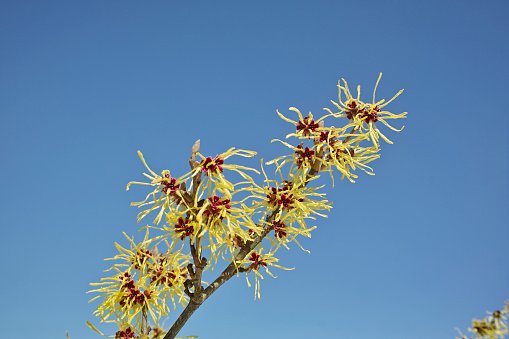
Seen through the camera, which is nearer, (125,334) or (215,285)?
(215,285)

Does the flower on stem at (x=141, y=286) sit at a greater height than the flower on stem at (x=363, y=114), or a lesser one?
lesser

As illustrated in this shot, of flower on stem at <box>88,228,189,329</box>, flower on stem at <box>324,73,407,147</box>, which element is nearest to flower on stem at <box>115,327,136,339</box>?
flower on stem at <box>88,228,189,329</box>

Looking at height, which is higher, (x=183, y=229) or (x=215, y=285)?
(x=183, y=229)

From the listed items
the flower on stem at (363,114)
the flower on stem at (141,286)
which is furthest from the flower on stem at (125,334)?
the flower on stem at (363,114)

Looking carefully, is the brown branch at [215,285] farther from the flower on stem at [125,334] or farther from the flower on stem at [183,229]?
the flower on stem at [125,334]

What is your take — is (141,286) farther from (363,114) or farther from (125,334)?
(363,114)

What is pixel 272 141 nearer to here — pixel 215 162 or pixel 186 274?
pixel 215 162

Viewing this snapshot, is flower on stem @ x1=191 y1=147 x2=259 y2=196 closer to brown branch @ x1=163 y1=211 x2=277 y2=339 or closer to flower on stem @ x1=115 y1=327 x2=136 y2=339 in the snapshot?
brown branch @ x1=163 y1=211 x2=277 y2=339

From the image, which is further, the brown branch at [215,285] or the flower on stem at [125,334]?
the flower on stem at [125,334]

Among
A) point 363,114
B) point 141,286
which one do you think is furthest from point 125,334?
point 363,114

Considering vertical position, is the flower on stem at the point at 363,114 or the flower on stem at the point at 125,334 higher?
the flower on stem at the point at 363,114

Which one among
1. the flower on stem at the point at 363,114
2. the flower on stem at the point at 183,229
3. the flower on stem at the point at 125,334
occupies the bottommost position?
the flower on stem at the point at 125,334

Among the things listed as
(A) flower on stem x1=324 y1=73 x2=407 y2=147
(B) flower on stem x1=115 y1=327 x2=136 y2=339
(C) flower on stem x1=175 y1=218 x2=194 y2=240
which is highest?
(A) flower on stem x1=324 y1=73 x2=407 y2=147

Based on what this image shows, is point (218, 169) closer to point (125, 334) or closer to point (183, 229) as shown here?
point (183, 229)
